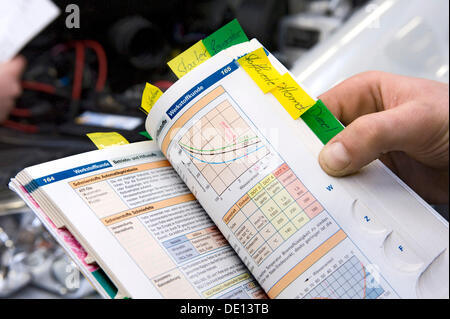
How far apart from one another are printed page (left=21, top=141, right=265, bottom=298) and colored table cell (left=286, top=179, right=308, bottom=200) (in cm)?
9

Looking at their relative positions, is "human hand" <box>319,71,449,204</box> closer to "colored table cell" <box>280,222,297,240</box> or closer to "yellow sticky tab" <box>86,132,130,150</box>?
"colored table cell" <box>280,222,297,240</box>

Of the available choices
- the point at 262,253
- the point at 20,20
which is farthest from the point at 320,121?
the point at 20,20

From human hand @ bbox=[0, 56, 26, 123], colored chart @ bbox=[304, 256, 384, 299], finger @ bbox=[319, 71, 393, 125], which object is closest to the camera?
colored chart @ bbox=[304, 256, 384, 299]

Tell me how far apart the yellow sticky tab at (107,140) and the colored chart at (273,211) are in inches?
6.0

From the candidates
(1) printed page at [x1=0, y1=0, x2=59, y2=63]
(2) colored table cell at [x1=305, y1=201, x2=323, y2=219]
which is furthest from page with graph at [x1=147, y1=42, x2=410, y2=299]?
(1) printed page at [x1=0, y1=0, x2=59, y2=63]

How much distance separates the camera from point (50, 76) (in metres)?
0.86

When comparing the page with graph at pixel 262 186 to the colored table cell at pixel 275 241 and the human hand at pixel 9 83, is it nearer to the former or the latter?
the colored table cell at pixel 275 241

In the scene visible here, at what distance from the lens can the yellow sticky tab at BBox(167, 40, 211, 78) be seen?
437 mm

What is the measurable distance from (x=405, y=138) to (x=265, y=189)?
14 centimetres

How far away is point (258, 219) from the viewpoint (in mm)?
403

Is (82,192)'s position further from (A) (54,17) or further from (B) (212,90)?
(A) (54,17)

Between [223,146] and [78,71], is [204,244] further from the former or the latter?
[78,71]

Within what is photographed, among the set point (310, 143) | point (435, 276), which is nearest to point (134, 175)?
point (310, 143)

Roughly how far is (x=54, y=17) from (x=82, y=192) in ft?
A: 1.13
